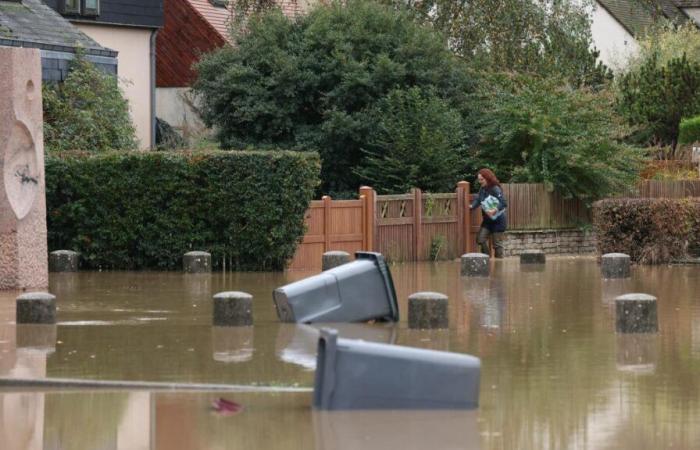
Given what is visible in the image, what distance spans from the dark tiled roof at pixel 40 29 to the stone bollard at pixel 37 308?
547 inches

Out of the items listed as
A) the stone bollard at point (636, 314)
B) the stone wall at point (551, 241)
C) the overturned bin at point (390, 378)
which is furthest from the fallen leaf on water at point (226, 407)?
the stone wall at point (551, 241)

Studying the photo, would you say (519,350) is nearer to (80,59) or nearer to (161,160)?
(161,160)

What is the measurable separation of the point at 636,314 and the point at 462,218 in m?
14.8

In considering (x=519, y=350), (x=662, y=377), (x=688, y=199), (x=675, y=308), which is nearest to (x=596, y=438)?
(x=662, y=377)

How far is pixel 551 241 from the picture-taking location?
3153 centimetres

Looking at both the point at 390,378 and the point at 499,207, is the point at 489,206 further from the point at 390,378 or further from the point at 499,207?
the point at 390,378

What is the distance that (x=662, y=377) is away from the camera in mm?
12070

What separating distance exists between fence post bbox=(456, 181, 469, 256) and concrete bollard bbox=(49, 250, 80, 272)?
28.1ft

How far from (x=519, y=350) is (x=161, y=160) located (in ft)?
37.7

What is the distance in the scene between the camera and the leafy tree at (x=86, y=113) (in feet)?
91.8

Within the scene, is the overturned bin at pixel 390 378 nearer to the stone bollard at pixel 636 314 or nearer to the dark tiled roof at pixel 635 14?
the stone bollard at pixel 636 314

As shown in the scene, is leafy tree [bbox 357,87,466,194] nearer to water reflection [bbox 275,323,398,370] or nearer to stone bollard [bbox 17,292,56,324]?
water reflection [bbox 275,323,398,370]

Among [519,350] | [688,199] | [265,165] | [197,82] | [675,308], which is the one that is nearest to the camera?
[519,350]

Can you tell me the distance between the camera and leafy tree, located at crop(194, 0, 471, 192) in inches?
1298
